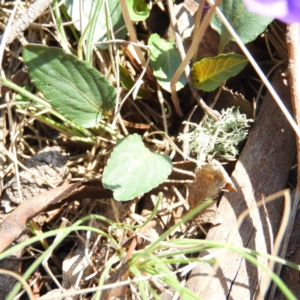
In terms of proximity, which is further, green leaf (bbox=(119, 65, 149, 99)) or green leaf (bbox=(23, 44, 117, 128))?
green leaf (bbox=(119, 65, 149, 99))

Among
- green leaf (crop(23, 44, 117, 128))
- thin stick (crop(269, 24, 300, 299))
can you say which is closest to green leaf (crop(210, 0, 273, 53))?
thin stick (crop(269, 24, 300, 299))

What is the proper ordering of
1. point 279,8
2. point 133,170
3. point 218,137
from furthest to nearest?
point 218,137, point 133,170, point 279,8

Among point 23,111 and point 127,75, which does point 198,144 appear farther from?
point 23,111

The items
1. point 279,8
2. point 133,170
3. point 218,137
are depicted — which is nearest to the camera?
point 279,8

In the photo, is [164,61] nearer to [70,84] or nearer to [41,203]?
[70,84]

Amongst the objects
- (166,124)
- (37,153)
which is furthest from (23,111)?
(166,124)

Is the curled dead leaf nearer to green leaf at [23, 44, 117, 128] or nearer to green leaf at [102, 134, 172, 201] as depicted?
green leaf at [102, 134, 172, 201]

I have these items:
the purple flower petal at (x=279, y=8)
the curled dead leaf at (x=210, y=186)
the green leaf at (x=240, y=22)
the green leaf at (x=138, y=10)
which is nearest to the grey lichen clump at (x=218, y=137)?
the curled dead leaf at (x=210, y=186)

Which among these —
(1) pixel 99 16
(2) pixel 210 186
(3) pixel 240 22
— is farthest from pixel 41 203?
(3) pixel 240 22
